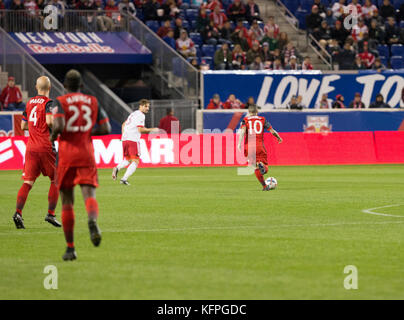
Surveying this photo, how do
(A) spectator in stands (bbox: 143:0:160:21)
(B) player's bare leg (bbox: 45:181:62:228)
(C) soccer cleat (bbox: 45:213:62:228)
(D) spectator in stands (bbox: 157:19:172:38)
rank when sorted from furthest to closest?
(A) spectator in stands (bbox: 143:0:160:21), (D) spectator in stands (bbox: 157:19:172:38), (C) soccer cleat (bbox: 45:213:62:228), (B) player's bare leg (bbox: 45:181:62:228)

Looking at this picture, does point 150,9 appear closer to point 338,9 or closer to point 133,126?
point 338,9

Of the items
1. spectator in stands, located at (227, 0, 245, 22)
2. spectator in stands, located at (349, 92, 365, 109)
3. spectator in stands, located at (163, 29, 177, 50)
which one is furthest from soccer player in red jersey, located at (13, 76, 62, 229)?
spectator in stands, located at (227, 0, 245, 22)

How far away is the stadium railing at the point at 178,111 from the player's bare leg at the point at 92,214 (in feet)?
79.0

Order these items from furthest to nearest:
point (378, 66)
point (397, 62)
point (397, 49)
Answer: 1. point (397, 49)
2. point (397, 62)
3. point (378, 66)

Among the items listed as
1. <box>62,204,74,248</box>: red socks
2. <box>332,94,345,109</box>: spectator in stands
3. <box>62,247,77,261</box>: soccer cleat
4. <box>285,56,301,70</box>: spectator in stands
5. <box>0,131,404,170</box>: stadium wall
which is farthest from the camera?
<box>285,56,301,70</box>: spectator in stands

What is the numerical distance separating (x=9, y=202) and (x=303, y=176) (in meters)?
10.5

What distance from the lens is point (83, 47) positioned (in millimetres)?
36688

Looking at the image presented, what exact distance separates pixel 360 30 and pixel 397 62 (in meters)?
2.14

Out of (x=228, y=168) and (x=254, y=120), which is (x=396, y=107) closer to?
(x=228, y=168)

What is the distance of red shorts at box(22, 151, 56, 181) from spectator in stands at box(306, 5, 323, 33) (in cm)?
2723

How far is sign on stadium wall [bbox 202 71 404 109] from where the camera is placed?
119ft

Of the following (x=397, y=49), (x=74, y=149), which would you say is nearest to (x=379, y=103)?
(x=397, y=49)

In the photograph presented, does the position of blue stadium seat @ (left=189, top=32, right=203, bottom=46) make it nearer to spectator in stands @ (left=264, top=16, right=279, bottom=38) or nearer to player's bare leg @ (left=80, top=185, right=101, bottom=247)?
spectator in stands @ (left=264, top=16, right=279, bottom=38)
